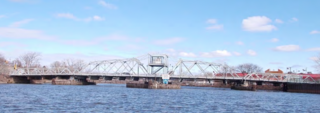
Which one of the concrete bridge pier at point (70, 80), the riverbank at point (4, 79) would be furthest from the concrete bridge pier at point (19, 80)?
the concrete bridge pier at point (70, 80)

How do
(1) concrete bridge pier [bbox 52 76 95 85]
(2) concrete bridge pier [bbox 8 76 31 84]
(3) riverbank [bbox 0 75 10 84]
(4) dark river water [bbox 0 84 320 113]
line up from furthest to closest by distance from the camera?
1. (2) concrete bridge pier [bbox 8 76 31 84]
2. (1) concrete bridge pier [bbox 52 76 95 85]
3. (3) riverbank [bbox 0 75 10 84]
4. (4) dark river water [bbox 0 84 320 113]

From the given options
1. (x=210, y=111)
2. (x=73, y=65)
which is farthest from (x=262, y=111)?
(x=73, y=65)

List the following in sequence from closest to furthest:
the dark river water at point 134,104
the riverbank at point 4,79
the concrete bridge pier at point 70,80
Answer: the dark river water at point 134,104
the riverbank at point 4,79
the concrete bridge pier at point 70,80

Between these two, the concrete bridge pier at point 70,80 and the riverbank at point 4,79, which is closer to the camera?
the riverbank at point 4,79

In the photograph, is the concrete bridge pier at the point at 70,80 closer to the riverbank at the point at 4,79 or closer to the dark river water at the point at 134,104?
the riverbank at the point at 4,79

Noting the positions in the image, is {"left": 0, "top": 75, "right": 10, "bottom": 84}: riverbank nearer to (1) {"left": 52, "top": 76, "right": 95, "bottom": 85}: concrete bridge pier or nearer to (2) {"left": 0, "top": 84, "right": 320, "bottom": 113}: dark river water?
(1) {"left": 52, "top": 76, "right": 95, "bottom": 85}: concrete bridge pier

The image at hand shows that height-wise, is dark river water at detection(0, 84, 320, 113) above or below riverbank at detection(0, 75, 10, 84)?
below

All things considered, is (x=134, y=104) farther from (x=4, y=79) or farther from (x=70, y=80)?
(x=4, y=79)

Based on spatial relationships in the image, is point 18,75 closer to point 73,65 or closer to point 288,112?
point 73,65

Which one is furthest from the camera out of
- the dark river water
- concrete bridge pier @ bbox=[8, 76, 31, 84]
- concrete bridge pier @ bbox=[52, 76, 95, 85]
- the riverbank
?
concrete bridge pier @ bbox=[8, 76, 31, 84]

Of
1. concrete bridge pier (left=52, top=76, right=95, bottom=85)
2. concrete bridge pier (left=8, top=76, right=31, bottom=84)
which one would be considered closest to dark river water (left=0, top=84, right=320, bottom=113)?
concrete bridge pier (left=52, top=76, right=95, bottom=85)

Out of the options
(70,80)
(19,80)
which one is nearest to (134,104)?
(70,80)

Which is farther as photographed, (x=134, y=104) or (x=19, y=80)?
(x=19, y=80)

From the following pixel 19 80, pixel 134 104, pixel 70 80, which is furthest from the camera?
pixel 19 80
